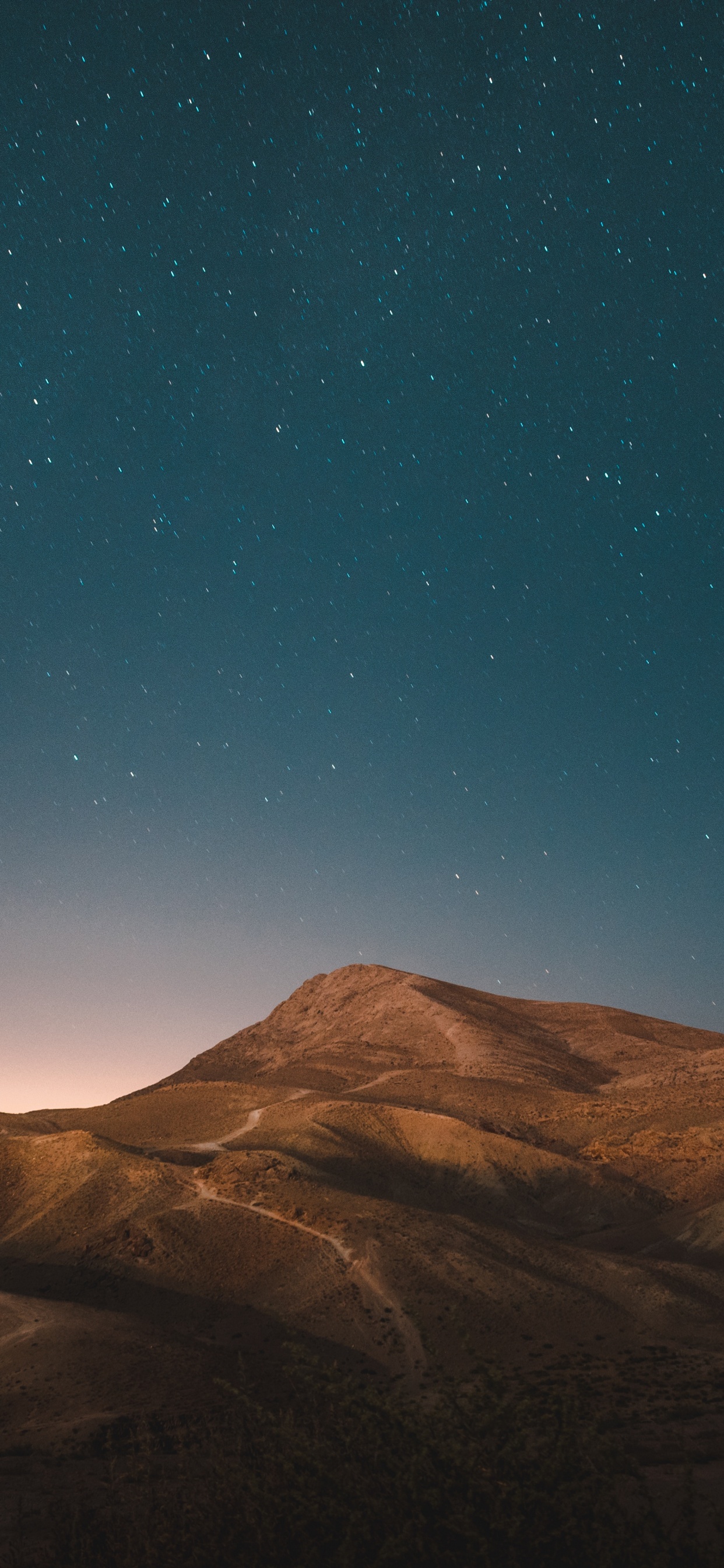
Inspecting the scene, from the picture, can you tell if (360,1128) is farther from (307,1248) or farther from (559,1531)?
(559,1531)

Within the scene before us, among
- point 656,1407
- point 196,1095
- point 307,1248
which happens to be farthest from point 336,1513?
point 196,1095

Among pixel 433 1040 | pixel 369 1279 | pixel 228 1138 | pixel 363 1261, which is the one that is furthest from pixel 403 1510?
pixel 433 1040

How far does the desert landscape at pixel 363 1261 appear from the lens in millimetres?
24422

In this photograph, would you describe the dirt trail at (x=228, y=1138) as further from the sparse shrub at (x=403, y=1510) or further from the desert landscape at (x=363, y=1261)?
the sparse shrub at (x=403, y=1510)

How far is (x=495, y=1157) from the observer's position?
2194 inches

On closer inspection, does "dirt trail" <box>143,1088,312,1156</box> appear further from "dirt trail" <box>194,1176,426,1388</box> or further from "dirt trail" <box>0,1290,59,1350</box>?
"dirt trail" <box>0,1290,59,1350</box>

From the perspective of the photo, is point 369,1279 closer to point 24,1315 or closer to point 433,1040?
point 24,1315

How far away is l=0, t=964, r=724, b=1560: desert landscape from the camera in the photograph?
24.4 meters

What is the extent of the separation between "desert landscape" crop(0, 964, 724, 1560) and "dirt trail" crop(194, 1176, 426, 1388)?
13 centimetres

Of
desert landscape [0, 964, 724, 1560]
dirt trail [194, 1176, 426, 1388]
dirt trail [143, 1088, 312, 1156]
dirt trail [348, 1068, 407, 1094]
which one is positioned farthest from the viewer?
dirt trail [348, 1068, 407, 1094]

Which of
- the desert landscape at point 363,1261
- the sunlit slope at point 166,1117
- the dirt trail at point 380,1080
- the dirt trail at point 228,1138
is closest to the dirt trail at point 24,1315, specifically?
the desert landscape at point 363,1261

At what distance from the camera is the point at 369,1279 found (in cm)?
3509

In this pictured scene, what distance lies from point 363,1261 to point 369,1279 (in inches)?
52.8

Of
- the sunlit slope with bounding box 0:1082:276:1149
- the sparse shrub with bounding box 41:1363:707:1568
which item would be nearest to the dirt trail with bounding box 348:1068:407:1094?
the sunlit slope with bounding box 0:1082:276:1149
